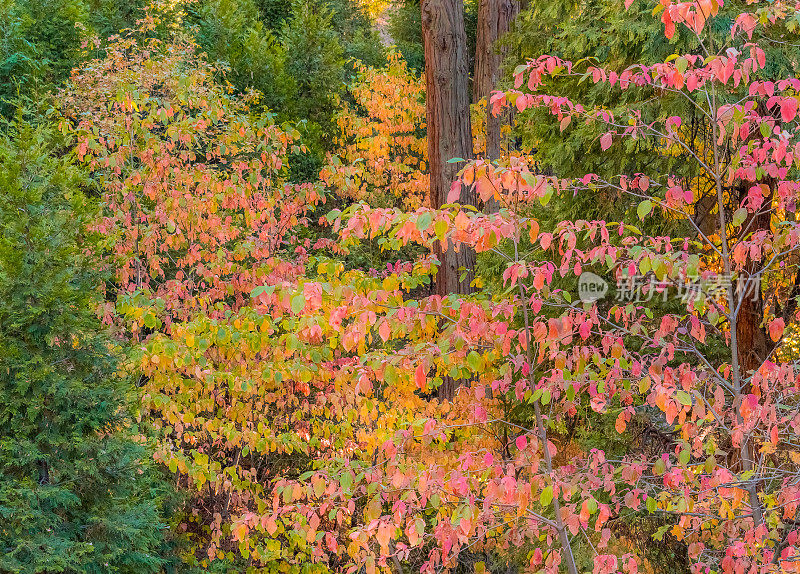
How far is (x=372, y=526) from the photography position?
112 inches

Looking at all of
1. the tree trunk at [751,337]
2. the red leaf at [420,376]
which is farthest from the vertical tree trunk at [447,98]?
the red leaf at [420,376]

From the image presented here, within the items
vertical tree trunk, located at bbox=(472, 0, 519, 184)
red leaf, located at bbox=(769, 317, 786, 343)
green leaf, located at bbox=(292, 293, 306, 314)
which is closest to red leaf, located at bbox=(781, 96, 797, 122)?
red leaf, located at bbox=(769, 317, 786, 343)

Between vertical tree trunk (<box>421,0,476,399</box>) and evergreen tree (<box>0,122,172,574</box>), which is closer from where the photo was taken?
evergreen tree (<box>0,122,172,574</box>)


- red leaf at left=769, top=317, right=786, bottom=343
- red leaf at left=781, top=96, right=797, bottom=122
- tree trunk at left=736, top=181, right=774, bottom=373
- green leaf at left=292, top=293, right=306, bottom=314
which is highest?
red leaf at left=781, top=96, right=797, bottom=122

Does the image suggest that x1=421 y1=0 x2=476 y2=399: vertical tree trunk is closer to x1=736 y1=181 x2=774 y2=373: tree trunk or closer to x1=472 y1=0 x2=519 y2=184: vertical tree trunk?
x1=472 y1=0 x2=519 y2=184: vertical tree trunk

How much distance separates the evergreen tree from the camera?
356cm

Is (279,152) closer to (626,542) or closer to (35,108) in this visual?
(35,108)

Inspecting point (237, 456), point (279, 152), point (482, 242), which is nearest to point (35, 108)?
point (279, 152)

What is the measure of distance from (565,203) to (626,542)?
8.36ft

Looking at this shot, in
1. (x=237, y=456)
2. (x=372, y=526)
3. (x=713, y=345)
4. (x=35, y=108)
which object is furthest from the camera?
(x=35, y=108)

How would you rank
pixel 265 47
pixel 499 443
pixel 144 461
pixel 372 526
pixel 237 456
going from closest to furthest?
pixel 372 526, pixel 144 461, pixel 237 456, pixel 499 443, pixel 265 47

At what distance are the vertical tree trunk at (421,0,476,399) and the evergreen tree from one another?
490 centimetres

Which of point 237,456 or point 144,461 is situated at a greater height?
point 144,461

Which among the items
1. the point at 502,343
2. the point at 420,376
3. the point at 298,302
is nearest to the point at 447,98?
the point at 502,343
